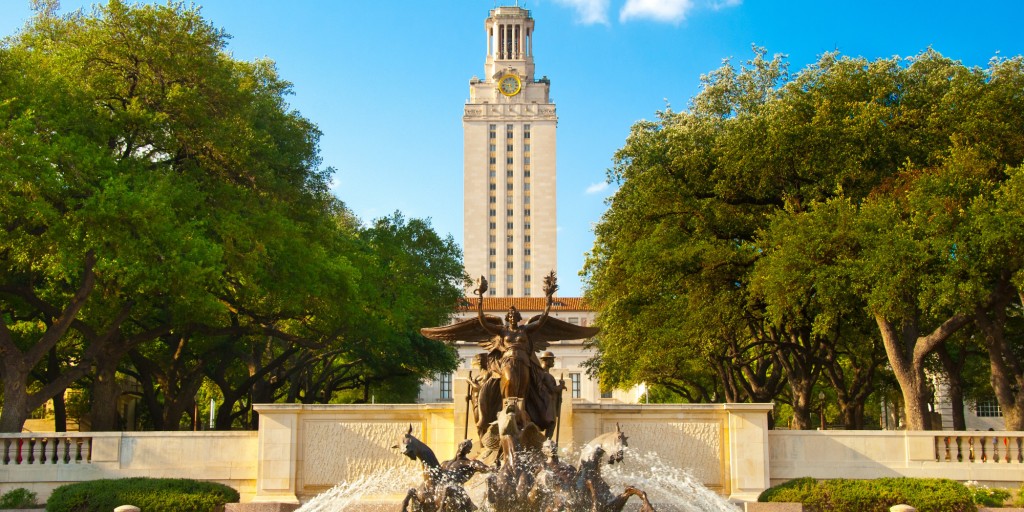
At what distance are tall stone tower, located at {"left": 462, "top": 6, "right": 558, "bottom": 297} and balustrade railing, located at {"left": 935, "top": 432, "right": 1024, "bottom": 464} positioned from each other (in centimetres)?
11327

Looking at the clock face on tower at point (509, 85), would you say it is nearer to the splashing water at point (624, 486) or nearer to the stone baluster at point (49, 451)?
the splashing water at point (624, 486)

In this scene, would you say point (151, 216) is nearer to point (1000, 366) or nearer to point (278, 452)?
point (278, 452)

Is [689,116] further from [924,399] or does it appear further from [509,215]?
[509,215]

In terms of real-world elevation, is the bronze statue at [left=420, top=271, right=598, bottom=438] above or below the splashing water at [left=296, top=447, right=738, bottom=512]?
above

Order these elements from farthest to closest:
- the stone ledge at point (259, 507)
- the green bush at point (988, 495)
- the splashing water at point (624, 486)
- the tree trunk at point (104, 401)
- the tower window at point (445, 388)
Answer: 1. the tower window at point (445, 388)
2. the tree trunk at point (104, 401)
3. the green bush at point (988, 495)
4. the stone ledge at point (259, 507)
5. the splashing water at point (624, 486)

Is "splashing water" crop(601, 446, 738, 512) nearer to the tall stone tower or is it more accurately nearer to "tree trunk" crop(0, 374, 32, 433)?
"tree trunk" crop(0, 374, 32, 433)

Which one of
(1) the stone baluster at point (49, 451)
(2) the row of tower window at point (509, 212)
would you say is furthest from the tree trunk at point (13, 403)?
(2) the row of tower window at point (509, 212)

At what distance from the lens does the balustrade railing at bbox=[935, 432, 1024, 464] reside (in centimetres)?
2223

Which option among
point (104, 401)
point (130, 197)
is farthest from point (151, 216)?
point (104, 401)

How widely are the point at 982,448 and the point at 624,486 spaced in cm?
870

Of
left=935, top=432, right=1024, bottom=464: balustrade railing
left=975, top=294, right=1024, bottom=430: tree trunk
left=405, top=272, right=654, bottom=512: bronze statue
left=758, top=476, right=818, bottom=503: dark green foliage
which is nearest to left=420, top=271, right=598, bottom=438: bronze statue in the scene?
left=405, top=272, right=654, bottom=512: bronze statue

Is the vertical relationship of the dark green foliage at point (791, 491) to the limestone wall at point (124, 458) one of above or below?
below

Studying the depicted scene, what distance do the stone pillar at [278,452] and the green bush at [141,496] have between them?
76 centimetres

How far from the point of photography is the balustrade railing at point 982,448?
22.2 meters
